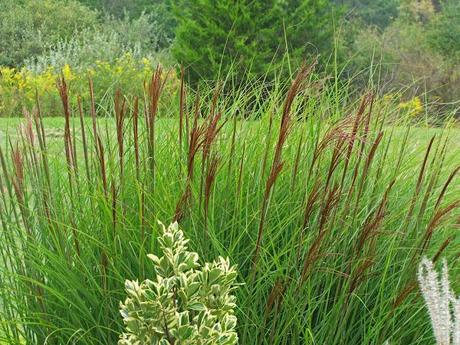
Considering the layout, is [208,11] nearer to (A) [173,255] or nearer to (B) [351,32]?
(B) [351,32]

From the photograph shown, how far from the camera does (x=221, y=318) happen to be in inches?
94.1

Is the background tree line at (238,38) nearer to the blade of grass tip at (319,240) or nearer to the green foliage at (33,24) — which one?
the green foliage at (33,24)

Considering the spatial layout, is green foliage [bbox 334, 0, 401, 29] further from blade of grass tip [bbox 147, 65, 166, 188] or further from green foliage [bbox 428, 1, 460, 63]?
blade of grass tip [bbox 147, 65, 166, 188]

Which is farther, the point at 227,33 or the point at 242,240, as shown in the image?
the point at 227,33

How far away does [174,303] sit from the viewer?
236cm

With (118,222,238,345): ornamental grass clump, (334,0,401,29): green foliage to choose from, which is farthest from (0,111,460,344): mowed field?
(334,0,401,29): green foliage

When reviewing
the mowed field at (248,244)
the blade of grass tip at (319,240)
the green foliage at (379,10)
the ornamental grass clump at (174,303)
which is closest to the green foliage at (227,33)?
the mowed field at (248,244)

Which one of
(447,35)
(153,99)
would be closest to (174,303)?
(153,99)

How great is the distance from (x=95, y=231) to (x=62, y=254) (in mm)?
189

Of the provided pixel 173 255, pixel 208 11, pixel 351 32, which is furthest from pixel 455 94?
pixel 173 255

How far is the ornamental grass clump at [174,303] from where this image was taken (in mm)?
2203

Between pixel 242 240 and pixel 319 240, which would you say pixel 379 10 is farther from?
pixel 319 240

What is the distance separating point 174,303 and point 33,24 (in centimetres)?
2626

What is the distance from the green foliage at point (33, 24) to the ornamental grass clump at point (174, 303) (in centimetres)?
2233
